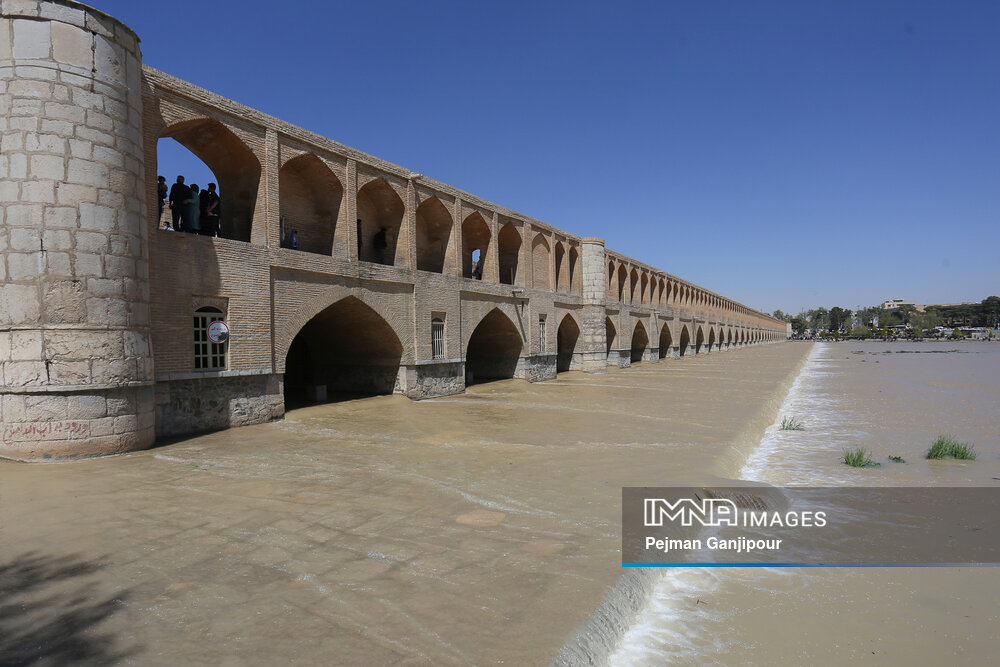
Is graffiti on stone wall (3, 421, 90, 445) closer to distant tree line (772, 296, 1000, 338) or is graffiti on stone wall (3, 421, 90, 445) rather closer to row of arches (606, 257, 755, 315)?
row of arches (606, 257, 755, 315)

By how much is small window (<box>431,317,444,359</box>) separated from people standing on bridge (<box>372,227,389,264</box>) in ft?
7.48

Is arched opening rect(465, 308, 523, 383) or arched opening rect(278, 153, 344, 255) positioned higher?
arched opening rect(278, 153, 344, 255)

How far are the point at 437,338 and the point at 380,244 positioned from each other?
10.0ft

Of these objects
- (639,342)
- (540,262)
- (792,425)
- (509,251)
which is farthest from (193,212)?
(639,342)

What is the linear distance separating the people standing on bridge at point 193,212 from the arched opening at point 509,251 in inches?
447

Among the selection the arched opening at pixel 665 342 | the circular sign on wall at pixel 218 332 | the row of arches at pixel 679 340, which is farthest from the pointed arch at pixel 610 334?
the circular sign on wall at pixel 218 332

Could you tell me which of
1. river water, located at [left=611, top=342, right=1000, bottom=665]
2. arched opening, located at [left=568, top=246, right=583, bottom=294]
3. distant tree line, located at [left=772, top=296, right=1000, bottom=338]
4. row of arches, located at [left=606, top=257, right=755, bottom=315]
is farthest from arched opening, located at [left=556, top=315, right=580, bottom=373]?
distant tree line, located at [left=772, top=296, right=1000, bottom=338]

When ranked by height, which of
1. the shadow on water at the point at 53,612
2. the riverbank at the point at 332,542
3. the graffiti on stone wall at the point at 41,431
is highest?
the graffiti on stone wall at the point at 41,431

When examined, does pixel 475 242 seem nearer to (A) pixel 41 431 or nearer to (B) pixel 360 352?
(B) pixel 360 352

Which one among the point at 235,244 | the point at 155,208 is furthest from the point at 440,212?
the point at 155,208

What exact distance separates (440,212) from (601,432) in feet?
30.4

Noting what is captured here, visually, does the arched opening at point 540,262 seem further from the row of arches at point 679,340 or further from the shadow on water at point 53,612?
the shadow on water at point 53,612

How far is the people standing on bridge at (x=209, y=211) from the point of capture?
10719 mm

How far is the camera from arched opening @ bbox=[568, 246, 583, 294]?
81.3 feet
